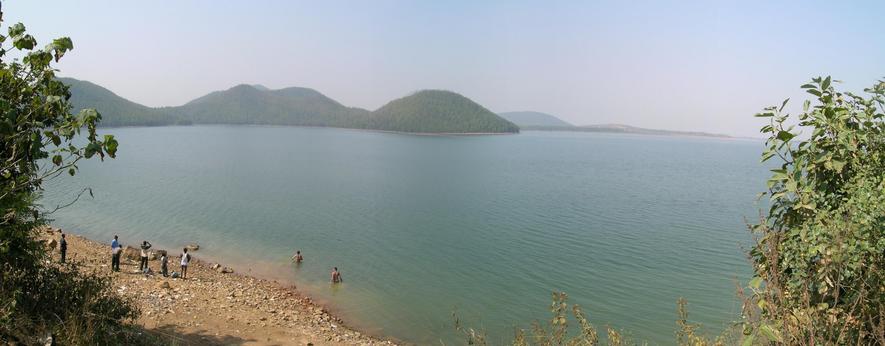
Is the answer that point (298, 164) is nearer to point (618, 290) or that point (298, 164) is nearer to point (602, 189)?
point (602, 189)

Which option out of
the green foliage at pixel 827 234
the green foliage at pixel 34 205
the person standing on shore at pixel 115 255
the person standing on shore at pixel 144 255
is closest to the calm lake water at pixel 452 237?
the green foliage at pixel 827 234

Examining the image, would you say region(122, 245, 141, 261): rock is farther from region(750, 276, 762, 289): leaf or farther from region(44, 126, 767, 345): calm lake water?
region(750, 276, 762, 289): leaf

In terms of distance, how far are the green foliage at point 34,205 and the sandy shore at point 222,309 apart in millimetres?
3386

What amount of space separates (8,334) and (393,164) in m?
81.8

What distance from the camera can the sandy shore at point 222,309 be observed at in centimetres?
1530

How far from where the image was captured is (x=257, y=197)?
50.3 meters

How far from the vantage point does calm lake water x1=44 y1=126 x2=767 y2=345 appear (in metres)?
22.5

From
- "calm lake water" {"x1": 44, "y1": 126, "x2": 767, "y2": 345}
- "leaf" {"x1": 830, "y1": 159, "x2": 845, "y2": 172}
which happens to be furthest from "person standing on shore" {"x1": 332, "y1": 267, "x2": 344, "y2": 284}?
"leaf" {"x1": 830, "y1": 159, "x2": 845, "y2": 172}

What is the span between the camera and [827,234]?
4.72 meters

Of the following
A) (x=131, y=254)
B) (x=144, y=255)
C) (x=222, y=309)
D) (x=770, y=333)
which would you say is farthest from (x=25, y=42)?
(x=131, y=254)

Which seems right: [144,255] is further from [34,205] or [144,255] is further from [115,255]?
[34,205]

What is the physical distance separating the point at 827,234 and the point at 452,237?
1203 inches

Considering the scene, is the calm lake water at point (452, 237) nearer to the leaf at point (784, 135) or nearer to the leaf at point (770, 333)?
the leaf at point (784, 135)

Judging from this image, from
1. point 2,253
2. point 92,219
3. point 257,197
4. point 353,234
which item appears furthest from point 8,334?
point 257,197
